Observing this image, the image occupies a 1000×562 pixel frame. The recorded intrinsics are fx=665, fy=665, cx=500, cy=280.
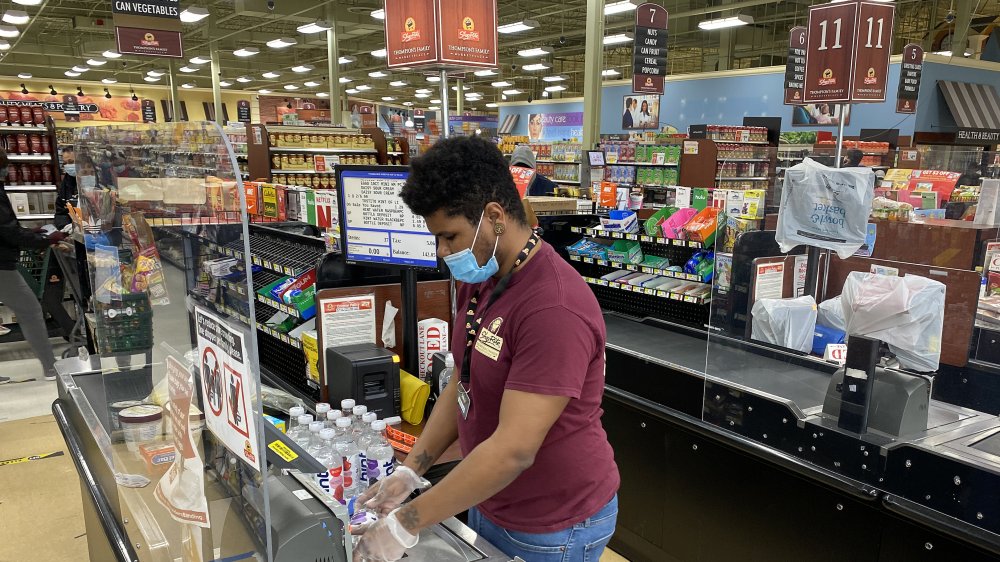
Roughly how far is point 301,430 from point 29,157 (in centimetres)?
769

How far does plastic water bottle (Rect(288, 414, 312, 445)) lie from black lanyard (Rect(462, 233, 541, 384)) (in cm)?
75

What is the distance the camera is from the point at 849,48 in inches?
194

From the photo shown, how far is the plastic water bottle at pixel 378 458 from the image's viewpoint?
204 centimetres

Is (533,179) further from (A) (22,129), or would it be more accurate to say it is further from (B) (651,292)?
(A) (22,129)

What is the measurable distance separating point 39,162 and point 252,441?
8.93m

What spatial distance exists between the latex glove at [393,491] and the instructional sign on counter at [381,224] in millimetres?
1080

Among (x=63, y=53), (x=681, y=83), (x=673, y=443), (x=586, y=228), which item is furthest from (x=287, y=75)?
(x=673, y=443)

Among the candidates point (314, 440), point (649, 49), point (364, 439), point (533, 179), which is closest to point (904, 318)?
point (364, 439)

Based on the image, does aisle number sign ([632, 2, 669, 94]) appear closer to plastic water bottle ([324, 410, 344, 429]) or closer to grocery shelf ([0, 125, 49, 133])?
grocery shelf ([0, 125, 49, 133])

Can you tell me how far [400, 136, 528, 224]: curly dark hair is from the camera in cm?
146

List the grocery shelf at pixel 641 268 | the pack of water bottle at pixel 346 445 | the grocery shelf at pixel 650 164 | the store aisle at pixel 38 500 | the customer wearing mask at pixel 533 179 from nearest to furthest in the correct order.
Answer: the pack of water bottle at pixel 346 445, the store aisle at pixel 38 500, the grocery shelf at pixel 641 268, the customer wearing mask at pixel 533 179, the grocery shelf at pixel 650 164

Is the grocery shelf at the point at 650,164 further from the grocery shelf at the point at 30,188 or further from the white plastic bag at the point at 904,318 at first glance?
the white plastic bag at the point at 904,318

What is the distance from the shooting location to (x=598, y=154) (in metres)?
10.1

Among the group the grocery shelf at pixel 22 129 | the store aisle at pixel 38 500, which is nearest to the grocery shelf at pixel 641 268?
the store aisle at pixel 38 500
